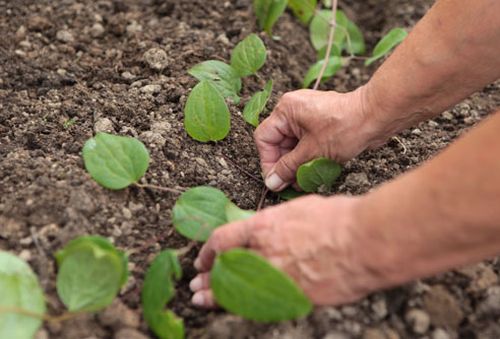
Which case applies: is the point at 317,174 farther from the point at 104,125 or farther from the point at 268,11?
the point at 268,11

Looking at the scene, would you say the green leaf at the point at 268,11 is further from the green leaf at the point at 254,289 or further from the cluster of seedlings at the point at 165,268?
the green leaf at the point at 254,289

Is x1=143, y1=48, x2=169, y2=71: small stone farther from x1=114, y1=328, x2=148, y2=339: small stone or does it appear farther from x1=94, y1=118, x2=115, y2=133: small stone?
x1=114, y1=328, x2=148, y2=339: small stone

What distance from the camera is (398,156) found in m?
1.47

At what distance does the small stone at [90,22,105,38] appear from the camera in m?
1.74

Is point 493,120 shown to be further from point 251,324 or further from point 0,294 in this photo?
point 0,294

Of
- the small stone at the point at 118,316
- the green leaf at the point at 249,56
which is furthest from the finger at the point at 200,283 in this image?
the green leaf at the point at 249,56

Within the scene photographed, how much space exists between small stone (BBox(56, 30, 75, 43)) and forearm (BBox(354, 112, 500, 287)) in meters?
1.04

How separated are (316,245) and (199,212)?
1.02 ft

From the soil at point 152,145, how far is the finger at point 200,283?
1.4 inches

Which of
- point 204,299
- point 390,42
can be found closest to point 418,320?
point 204,299

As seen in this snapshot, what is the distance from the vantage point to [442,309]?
41.6 inches

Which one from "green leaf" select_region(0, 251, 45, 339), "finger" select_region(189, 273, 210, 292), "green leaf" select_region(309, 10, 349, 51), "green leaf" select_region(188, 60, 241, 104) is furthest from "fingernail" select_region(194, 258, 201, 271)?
"green leaf" select_region(309, 10, 349, 51)

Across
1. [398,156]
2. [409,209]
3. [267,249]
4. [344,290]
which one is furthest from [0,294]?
[398,156]

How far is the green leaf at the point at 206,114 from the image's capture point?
1.35 meters
